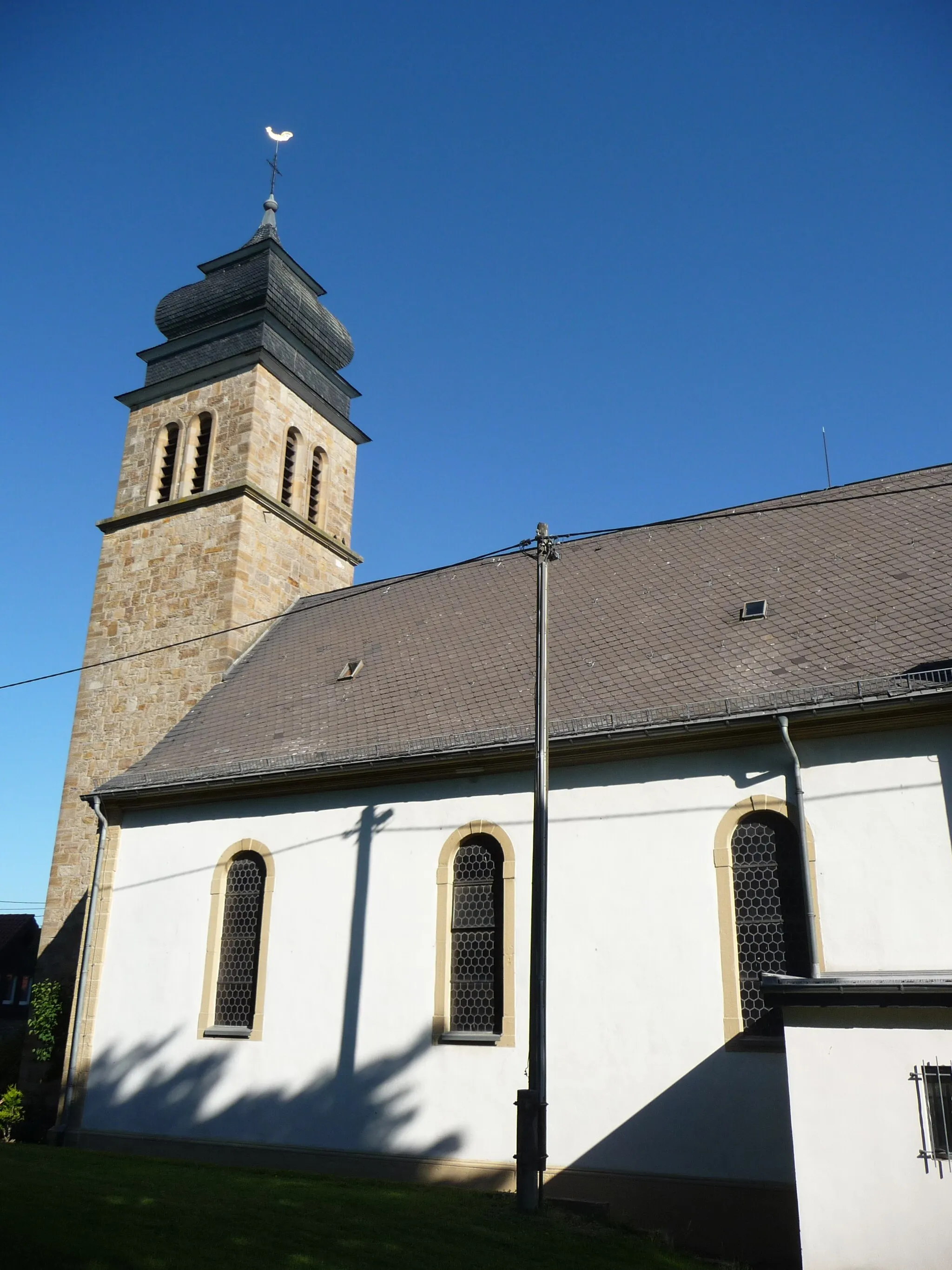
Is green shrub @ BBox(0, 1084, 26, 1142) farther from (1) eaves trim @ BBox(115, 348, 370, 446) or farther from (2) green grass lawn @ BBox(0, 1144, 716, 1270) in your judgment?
(1) eaves trim @ BBox(115, 348, 370, 446)

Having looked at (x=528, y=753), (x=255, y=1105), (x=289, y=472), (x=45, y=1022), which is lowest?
(x=255, y=1105)

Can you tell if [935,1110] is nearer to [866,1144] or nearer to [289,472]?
[866,1144]

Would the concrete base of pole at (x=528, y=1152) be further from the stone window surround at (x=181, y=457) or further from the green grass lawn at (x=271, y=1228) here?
the stone window surround at (x=181, y=457)

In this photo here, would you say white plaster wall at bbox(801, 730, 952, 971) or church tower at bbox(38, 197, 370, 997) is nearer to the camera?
white plaster wall at bbox(801, 730, 952, 971)

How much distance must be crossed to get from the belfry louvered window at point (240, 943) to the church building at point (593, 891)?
51mm

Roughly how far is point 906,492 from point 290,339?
50.3 ft

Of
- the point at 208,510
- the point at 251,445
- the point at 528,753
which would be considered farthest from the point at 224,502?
the point at 528,753

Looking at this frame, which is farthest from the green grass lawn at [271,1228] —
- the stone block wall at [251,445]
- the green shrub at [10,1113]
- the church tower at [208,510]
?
the stone block wall at [251,445]

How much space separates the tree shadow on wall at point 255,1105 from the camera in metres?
13.4

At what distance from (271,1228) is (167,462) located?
19385 mm

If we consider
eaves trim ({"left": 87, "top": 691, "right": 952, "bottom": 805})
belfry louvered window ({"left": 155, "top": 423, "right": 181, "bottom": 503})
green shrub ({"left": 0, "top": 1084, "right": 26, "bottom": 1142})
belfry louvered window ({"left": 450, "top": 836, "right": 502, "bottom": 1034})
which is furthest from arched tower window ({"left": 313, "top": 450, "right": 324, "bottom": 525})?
green shrub ({"left": 0, "top": 1084, "right": 26, "bottom": 1142})

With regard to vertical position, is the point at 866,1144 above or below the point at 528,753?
below

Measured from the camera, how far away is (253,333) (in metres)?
25.0

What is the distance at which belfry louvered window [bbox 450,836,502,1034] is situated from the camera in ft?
43.9
